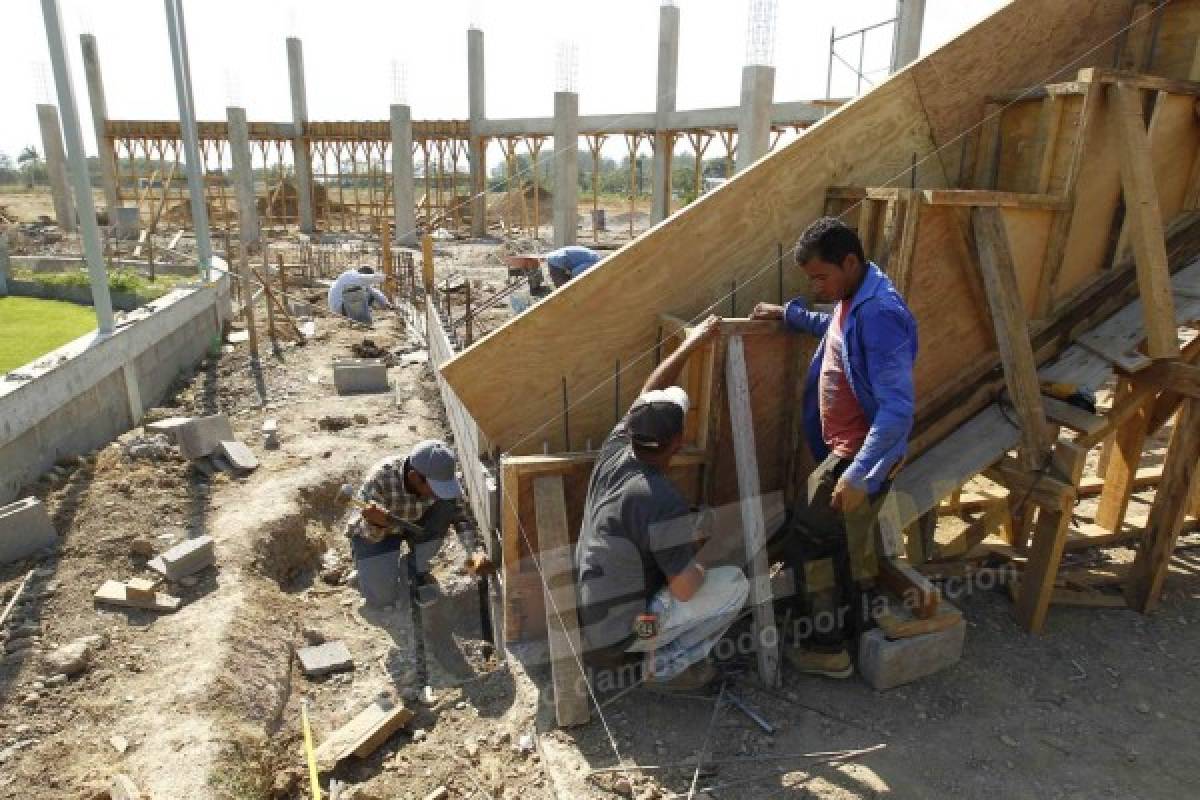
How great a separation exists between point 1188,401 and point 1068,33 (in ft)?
7.56

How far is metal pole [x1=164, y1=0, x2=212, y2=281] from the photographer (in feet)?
39.0

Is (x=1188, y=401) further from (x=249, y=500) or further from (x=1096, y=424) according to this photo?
(x=249, y=500)

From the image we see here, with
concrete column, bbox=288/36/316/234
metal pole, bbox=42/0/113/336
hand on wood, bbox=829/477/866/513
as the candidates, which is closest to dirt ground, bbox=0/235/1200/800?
hand on wood, bbox=829/477/866/513

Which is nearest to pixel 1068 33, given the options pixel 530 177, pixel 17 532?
pixel 17 532

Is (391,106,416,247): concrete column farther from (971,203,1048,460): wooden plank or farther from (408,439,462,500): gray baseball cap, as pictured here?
(971,203,1048,460): wooden plank

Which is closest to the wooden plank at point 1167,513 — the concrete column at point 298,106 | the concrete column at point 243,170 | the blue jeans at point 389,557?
the blue jeans at point 389,557

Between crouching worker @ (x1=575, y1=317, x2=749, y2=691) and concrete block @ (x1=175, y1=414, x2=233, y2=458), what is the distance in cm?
480

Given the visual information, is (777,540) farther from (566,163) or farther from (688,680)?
(566,163)

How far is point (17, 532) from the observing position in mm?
5070

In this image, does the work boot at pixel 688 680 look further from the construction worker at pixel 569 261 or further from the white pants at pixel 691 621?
the construction worker at pixel 569 261

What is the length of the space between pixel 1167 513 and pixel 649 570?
346 cm

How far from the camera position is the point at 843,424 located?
341 cm

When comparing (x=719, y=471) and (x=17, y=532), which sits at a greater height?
(x=719, y=471)

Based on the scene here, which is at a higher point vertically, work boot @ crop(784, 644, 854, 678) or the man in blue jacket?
the man in blue jacket
